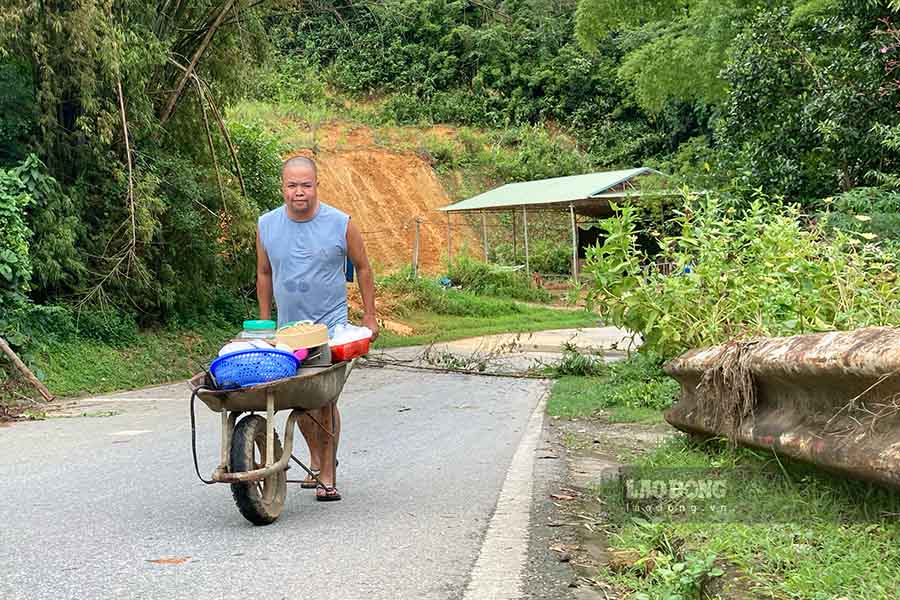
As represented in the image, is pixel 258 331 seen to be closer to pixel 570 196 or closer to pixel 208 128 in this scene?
pixel 208 128

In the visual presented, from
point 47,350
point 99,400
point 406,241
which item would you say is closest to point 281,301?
point 99,400

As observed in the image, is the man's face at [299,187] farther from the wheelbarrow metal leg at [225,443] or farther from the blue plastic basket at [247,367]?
the wheelbarrow metal leg at [225,443]

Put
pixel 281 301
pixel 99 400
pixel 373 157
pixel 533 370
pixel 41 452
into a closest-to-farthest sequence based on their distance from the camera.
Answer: pixel 281 301 < pixel 41 452 < pixel 99 400 < pixel 533 370 < pixel 373 157

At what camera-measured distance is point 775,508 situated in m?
5.14

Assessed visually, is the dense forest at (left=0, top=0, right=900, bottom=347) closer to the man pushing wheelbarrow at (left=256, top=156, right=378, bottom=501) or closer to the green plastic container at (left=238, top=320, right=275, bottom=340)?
the man pushing wheelbarrow at (left=256, top=156, right=378, bottom=501)

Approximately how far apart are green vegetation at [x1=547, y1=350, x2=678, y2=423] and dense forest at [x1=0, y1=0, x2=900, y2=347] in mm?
2813

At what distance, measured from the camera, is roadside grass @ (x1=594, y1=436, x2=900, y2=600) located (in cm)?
393

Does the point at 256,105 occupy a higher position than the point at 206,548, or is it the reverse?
the point at 256,105

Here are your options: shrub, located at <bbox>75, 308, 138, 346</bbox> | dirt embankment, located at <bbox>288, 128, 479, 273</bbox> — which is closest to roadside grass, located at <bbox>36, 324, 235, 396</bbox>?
shrub, located at <bbox>75, 308, 138, 346</bbox>

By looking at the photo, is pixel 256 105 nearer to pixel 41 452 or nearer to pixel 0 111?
pixel 0 111

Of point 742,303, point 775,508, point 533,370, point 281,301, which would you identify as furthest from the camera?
point 533,370

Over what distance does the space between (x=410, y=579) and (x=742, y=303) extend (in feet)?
12.9

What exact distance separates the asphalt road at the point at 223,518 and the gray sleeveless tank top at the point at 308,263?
1.21 metres

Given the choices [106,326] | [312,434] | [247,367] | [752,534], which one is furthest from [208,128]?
[752,534]
